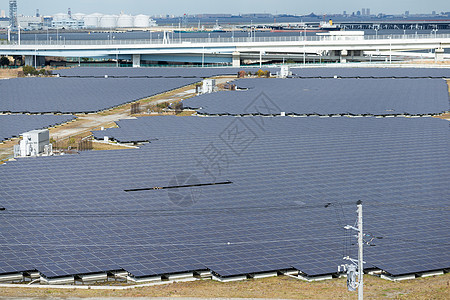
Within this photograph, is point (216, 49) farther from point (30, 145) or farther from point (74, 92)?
point (30, 145)

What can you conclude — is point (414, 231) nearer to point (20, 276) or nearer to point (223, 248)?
point (223, 248)

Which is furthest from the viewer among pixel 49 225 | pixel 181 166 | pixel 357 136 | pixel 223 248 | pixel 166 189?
pixel 357 136

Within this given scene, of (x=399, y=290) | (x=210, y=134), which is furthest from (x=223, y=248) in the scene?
(x=210, y=134)

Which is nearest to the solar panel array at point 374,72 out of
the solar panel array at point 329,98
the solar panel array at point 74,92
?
the solar panel array at point 329,98

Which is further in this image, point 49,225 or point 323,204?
point 323,204

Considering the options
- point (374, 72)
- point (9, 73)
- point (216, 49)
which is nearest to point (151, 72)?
point (216, 49)

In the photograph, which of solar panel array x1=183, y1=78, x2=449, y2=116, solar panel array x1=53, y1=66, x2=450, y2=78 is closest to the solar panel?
solar panel array x1=53, y1=66, x2=450, y2=78

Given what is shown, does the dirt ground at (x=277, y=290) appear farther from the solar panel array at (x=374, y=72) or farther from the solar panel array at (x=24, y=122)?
the solar panel array at (x=374, y=72)
